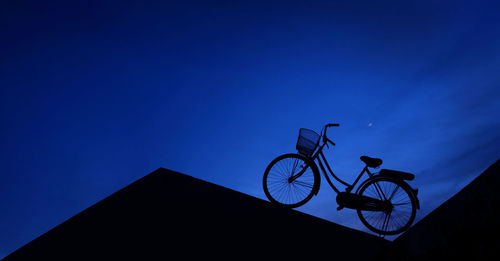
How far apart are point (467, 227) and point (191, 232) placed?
84.1 inches

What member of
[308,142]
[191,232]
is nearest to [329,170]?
[308,142]

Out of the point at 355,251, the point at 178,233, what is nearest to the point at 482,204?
the point at 355,251

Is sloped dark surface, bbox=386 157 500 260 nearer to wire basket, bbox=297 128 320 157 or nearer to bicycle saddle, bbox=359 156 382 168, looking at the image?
bicycle saddle, bbox=359 156 382 168

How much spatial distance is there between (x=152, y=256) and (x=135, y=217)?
0.60m

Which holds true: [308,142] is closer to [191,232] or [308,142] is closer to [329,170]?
[329,170]

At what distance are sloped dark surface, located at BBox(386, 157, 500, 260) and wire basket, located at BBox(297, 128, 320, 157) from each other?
2723 mm

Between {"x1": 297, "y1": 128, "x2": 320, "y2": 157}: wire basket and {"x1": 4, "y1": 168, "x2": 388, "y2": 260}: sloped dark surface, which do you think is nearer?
{"x1": 4, "y1": 168, "x2": 388, "y2": 260}: sloped dark surface

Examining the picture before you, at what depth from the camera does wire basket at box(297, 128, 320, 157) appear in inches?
159

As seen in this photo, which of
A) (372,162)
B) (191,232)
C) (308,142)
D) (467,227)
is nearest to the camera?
(467,227)

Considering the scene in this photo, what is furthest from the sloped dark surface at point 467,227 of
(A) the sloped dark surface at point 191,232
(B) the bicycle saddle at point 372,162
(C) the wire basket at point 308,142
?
(C) the wire basket at point 308,142

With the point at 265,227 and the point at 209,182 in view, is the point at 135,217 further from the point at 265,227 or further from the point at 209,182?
the point at 265,227

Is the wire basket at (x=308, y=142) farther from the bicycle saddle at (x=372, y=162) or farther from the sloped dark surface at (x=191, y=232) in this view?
the sloped dark surface at (x=191, y=232)

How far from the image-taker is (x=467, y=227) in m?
1.11

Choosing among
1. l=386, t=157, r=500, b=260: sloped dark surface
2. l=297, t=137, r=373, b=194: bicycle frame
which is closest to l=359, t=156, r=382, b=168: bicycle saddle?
l=297, t=137, r=373, b=194: bicycle frame
